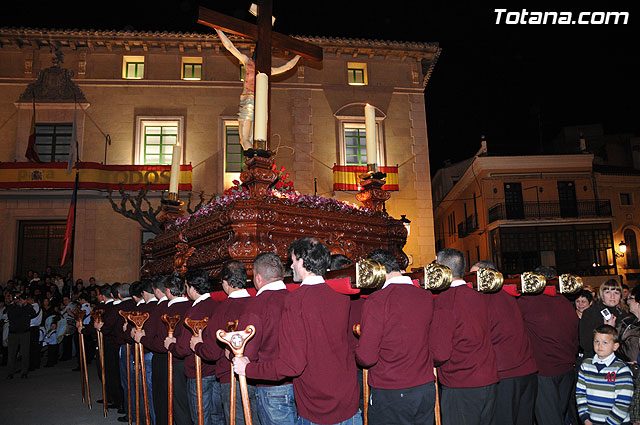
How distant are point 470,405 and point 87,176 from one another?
1678 centimetres

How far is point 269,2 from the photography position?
6.53 meters

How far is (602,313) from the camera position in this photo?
4.71m

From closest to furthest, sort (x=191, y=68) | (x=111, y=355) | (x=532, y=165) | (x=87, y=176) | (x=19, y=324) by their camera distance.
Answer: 1. (x=111, y=355)
2. (x=19, y=324)
3. (x=87, y=176)
4. (x=191, y=68)
5. (x=532, y=165)

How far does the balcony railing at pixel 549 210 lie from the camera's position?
26703mm

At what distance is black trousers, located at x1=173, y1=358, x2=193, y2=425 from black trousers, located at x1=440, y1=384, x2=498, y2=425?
8.45 ft

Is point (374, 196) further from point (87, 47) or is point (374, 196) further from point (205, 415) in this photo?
point (87, 47)

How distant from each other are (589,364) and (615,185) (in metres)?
28.5

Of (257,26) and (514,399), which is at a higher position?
(257,26)

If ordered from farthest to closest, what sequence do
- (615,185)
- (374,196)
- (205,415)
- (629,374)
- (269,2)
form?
(615,185)
(269,2)
(374,196)
(205,415)
(629,374)

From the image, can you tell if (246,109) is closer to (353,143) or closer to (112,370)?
(112,370)

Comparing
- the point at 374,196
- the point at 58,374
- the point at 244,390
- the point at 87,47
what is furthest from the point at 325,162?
the point at 244,390

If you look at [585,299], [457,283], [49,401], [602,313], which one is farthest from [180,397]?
[585,299]

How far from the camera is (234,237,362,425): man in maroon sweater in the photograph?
267 centimetres

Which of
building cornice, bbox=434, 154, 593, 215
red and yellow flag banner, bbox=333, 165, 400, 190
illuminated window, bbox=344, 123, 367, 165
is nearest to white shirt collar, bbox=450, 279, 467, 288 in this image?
red and yellow flag banner, bbox=333, 165, 400, 190
